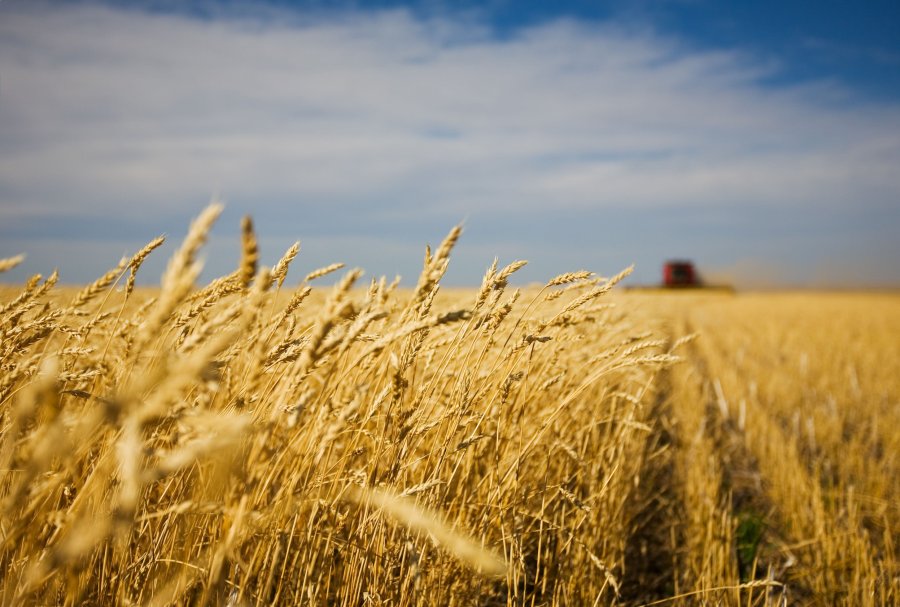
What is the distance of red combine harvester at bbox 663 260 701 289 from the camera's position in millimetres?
50094

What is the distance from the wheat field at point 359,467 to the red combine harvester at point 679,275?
47.6m

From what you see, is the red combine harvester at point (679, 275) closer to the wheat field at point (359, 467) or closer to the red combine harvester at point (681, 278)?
the red combine harvester at point (681, 278)

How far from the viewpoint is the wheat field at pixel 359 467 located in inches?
36.4

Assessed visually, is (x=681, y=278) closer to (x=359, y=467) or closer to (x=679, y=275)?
(x=679, y=275)

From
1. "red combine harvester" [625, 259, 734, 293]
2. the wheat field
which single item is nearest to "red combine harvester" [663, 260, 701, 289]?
"red combine harvester" [625, 259, 734, 293]

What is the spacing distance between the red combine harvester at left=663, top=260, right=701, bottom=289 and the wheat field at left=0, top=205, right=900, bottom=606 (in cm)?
4762

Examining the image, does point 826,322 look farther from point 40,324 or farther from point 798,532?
point 40,324

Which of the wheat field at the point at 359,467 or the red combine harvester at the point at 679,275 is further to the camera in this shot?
Result: the red combine harvester at the point at 679,275

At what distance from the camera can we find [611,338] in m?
4.32

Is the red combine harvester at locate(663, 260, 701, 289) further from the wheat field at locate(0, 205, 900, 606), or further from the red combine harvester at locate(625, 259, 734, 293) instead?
the wheat field at locate(0, 205, 900, 606)

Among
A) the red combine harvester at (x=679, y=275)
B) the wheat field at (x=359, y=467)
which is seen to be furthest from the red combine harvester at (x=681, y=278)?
the wheat field at (x=359, y=467)

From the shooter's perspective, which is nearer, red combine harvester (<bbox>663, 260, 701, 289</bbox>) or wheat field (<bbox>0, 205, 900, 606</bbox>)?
wheat field (<bbox>0, 205, 900, 606</bbox>)

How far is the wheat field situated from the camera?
36.4 inches

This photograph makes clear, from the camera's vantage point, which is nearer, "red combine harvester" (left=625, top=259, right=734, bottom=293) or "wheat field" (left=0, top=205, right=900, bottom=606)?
"wheat field" (left=0, top=205, right=900, bottom=606)
